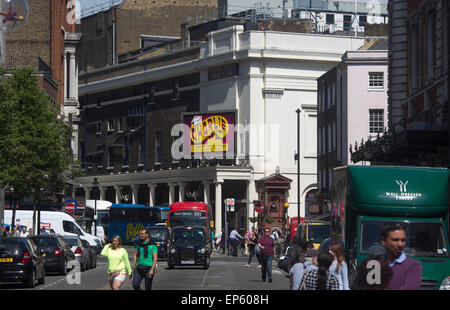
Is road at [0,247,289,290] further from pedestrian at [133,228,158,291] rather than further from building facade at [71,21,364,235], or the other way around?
building facade at [71,21,364,235]

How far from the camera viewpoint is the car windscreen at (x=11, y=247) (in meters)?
30.7

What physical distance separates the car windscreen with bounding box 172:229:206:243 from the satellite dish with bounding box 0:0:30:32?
17819 mm

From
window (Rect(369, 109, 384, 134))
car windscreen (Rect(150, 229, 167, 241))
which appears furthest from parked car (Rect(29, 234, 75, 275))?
window (Rect(369, 109, 384, 134))

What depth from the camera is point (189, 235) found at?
47.2 meters

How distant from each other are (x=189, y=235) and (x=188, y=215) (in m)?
25.2

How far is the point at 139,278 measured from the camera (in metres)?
22.8

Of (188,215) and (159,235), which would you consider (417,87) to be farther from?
(188,215)

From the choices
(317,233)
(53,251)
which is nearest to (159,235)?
(317,233)

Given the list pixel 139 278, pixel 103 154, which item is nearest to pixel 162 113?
pixel 103 154

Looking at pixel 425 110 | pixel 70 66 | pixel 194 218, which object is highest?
pixel 70 66

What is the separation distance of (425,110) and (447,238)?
23.7 metres

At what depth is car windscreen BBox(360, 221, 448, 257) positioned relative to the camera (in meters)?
22.2

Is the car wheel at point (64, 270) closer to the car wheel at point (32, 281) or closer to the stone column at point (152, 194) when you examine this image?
the car wheel at point (32, 281)
